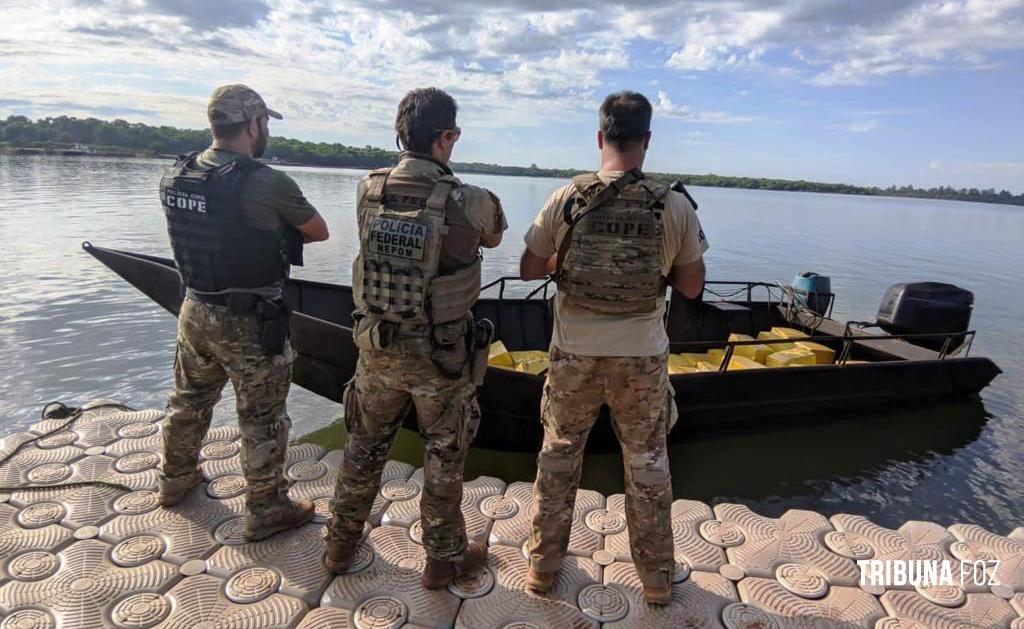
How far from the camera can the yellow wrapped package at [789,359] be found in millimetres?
7211

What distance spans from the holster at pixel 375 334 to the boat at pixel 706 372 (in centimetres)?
270

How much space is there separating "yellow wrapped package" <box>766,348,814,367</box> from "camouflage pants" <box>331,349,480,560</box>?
5.58 m

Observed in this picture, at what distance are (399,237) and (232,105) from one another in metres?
1.18

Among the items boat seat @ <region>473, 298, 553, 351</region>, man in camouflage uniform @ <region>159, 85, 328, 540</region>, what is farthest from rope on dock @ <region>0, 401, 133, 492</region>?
boat seat @ <region>473, 298, 553, 351</region>

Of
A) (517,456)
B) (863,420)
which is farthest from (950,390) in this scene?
(517,456)

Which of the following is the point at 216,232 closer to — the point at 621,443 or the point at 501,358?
the point at 621,443

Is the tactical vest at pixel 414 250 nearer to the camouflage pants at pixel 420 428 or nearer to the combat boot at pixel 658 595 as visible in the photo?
the camouflage pants at pixel 420 428

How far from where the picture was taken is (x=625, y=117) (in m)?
2.47

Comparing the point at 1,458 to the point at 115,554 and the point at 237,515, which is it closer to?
the point at 115,554

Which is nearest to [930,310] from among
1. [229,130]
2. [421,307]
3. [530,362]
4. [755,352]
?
[755,352]

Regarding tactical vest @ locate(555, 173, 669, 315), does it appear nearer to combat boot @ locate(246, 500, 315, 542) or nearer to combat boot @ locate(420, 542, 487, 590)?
combat boot @ locate(420, 542, 487, 590)

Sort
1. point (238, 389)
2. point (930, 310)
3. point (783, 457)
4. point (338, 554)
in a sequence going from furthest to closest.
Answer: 1. point (930, 310)
2. point (783, 457)
3. point (238, 389)
4. point (338, 554)

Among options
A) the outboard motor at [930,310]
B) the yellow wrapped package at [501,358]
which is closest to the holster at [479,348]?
the yellow wrapped package at [501,358]

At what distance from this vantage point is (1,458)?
3.95 m
